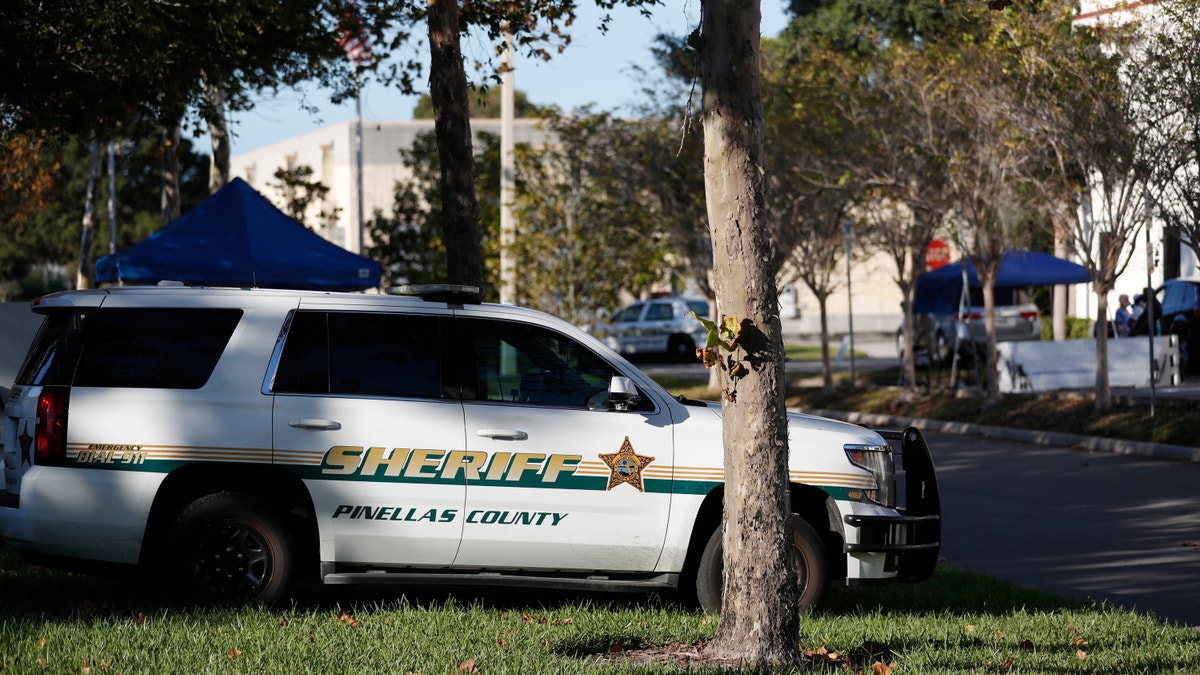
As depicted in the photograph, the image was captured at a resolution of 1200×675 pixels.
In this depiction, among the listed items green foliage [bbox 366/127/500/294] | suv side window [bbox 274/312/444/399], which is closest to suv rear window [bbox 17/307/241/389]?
suv side window [bbox 274/312/444/399]

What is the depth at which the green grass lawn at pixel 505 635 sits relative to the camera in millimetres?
6332

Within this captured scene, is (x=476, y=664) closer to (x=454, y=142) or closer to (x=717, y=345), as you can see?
(x=717, y=345)

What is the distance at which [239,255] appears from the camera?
15.1 meters

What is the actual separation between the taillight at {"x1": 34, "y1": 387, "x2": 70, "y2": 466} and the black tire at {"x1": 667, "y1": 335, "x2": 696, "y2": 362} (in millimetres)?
39256

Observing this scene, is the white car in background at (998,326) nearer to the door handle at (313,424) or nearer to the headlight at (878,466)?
the headlight at (878,466)

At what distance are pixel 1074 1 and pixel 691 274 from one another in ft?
42.9

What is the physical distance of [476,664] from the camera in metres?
6.31

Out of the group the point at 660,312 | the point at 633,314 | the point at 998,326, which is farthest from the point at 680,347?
the point at 998,326

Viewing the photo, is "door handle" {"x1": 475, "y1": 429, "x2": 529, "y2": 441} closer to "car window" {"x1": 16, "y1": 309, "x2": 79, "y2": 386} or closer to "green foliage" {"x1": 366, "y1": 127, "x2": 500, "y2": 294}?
"car window" {"x1": 16, "y1": 309, "x2": 79, "y2": 386}

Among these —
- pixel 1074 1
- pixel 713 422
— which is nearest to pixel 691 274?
pixel 1074 1

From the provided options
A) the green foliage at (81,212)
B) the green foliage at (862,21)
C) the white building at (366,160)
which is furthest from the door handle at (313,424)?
the green foliage at (81,212)

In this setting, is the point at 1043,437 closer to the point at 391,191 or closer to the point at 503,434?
the point at 503,434

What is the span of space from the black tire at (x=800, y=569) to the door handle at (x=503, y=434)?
1.20 meters

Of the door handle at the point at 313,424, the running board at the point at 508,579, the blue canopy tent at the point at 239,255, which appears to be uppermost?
the blue canopy tent at the point at 239,255
